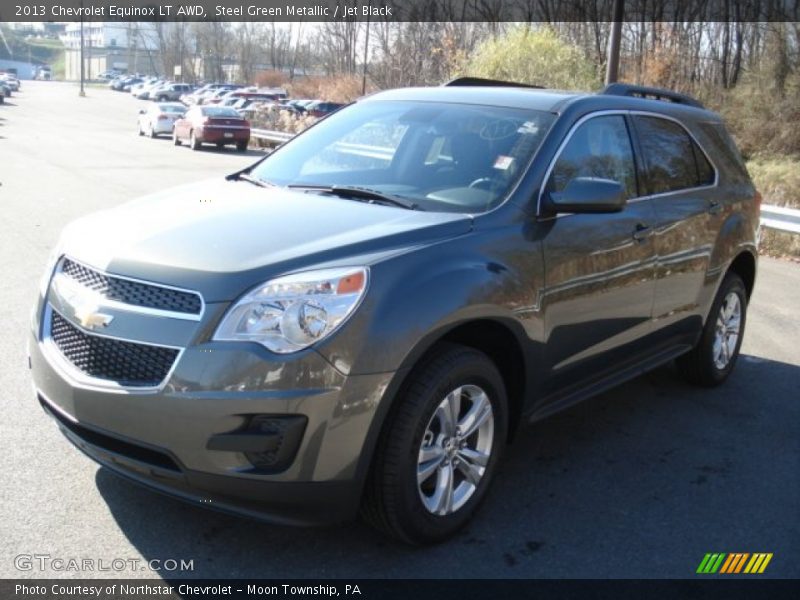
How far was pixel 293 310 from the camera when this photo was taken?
3.07 m

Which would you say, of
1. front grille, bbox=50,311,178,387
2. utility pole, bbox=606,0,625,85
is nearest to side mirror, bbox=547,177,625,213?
front grille, bbox=50,311,178,387

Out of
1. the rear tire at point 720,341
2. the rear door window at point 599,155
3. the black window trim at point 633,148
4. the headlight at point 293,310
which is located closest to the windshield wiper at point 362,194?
the black window trim at point 633,148

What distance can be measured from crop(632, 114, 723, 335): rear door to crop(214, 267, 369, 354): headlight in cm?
238

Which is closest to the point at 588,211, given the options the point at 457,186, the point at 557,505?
the point at 457,186

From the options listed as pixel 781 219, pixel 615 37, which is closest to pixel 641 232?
pixel 781 219

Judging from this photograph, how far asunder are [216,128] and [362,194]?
988 inches

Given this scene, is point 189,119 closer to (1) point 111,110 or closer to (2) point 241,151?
(2) point 241,151

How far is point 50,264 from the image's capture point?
3.76 metres

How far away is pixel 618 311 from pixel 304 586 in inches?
89.6

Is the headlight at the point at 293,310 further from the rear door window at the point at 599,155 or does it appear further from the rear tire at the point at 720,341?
the rear tire at the point at 720,341

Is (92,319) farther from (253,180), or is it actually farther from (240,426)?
(253,180)

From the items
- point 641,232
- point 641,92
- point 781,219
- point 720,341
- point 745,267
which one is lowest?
point 720,341

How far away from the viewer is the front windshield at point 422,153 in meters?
→ 4.12

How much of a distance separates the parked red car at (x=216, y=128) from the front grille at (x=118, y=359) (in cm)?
2568
